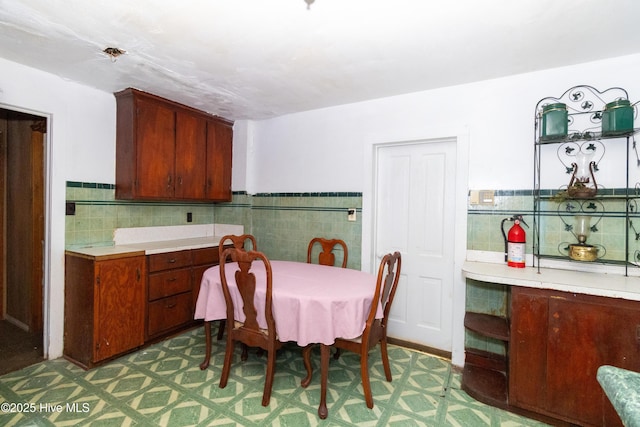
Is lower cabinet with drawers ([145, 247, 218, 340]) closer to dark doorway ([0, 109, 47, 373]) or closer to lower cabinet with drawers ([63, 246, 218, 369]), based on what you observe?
lower cabinet with drawers ([63, 246, 218, 369])

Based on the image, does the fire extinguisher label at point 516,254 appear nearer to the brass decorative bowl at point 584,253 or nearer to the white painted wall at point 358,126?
the brass decorative bowl at point 584,253

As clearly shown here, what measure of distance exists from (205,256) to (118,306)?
3.00 ft

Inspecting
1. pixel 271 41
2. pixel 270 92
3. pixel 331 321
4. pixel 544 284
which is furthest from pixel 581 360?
pixel 270 92

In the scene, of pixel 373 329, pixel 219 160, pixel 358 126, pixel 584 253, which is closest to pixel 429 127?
pixel 358 126

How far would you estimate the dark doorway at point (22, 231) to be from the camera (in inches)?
119

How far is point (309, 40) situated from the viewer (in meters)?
2.00

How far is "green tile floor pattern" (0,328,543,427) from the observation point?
1972mm

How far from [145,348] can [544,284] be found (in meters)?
3.18

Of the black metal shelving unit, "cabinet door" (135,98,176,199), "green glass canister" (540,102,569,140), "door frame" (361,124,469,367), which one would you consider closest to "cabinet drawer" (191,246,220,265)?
"cabinet door" (135,98,176,199)

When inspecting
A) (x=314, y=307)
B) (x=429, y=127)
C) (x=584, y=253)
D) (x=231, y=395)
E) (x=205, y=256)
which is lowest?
(x=231, y=395)

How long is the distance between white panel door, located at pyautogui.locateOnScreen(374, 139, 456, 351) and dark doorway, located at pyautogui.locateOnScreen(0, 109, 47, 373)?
10.3ft

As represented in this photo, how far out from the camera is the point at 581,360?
1855 millimetres

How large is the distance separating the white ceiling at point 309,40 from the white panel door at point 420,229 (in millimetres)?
653

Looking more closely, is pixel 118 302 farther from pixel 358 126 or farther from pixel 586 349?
pixel 586 349
